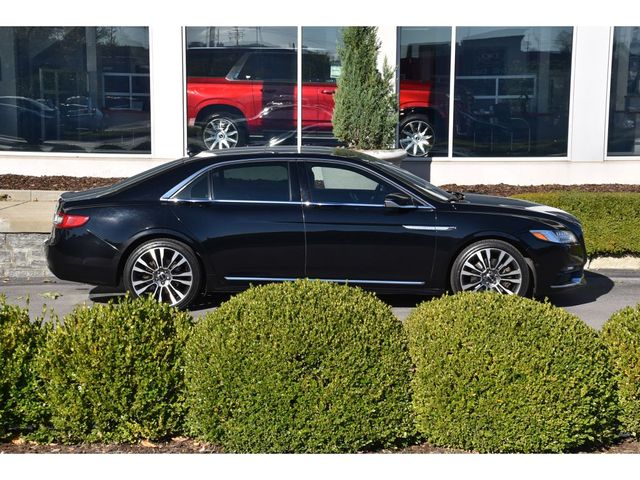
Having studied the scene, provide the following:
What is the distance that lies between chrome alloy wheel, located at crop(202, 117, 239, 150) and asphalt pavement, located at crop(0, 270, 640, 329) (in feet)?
17.1

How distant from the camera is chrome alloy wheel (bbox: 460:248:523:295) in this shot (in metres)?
8.99

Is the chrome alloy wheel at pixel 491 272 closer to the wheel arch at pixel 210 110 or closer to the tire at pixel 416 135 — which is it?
the tire at pixel 416 135

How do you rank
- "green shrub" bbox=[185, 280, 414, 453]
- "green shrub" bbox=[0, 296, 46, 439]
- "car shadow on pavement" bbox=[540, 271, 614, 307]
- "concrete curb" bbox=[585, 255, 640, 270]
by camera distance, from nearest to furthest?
"green shrub" bbox=[185, 280, 414, 453] → "green shrub" bbox=[0, 296, 46, 439] → "car shadow on pavement" bbox=[540, 271, 614, 307] → "concrete curb" bbox=[585, 255, 640, 270]

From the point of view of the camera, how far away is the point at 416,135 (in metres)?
15.5

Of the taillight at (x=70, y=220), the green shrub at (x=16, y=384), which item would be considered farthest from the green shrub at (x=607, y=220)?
the green shrub at (x=16, y=384)

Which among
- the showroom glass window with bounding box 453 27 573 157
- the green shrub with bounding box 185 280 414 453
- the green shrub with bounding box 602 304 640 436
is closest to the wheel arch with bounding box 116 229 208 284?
the green shrub with bounding box 185 280 414 453

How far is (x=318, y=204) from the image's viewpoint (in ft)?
29.5

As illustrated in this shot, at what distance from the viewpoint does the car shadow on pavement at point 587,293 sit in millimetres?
9883

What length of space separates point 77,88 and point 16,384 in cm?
1105

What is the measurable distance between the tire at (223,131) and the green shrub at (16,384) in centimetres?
1019

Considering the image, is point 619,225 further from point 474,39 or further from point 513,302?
point 513,302

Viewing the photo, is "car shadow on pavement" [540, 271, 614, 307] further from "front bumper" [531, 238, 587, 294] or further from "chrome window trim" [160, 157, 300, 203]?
"chrome window trim" [160, 157, 300, 203]

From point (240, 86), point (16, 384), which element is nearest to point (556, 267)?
point (16, 384)

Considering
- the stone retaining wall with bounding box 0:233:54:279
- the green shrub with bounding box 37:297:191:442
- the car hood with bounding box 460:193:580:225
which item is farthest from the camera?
the stone retaining wall with bounding box 0:233:54:279
